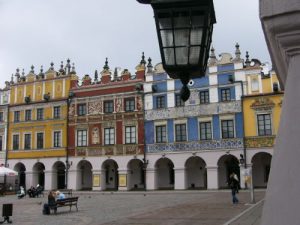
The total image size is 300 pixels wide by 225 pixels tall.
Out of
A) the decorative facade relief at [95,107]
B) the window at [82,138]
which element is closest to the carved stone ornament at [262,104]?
the decorative facade relief at [95,107]

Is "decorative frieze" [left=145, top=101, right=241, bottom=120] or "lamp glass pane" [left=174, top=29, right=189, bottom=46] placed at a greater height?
"decorative frieze" [left=145, top=101, right=241, bottom=120]

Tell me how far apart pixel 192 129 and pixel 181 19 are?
3403 cm

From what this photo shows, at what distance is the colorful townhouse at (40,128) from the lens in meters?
42.7

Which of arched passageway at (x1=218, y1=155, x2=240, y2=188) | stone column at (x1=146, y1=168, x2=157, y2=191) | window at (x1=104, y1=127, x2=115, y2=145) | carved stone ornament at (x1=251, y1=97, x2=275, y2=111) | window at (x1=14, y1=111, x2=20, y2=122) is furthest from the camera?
window at (x1=14, y1=111, x2=20, y2=122)

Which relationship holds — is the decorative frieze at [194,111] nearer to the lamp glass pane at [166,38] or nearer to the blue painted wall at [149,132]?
the blue painted wall at [149,132]

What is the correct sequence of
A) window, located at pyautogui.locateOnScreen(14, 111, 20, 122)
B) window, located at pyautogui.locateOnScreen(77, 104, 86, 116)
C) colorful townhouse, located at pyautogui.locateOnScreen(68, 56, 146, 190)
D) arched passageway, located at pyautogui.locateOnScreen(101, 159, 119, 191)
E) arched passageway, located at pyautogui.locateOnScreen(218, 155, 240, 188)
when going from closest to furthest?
arched passageway, located at pyautogui.locateOnScreen(218, 155, 240, 188)
colorful townhouse, located at pyautogui.locateOnScreen(68, 56, 146, 190)
arched passageway, located at pyautogui.locateOnScreen(101, 159, 119, 191)
window, located at pyautogui.locateOnScreen(77, 104, 86, 116)
window, located at pyautogui.locateOnScreen(14, 111, 20, 122)

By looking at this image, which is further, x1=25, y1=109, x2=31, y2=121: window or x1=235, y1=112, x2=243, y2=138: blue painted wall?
x1=25, y1=109, x2=31, y2=121: window

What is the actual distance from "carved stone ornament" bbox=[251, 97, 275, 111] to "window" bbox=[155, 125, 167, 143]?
8103 mm

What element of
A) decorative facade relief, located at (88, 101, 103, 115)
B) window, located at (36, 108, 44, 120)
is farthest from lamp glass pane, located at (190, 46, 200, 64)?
window, located at (36, 108, 44, 120)

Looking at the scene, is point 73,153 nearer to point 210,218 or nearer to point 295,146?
point 210,218

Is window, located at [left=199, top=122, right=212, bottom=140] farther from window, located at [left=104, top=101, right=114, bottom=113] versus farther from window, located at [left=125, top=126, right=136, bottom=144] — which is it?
window, located at [left=104, top=101, right=114, bottom=113]

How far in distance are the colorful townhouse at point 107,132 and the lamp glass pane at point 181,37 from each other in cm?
3518

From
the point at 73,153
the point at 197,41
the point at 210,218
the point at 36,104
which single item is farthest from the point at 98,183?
the point at 197,41

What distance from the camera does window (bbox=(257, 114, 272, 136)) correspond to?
34781 mm
